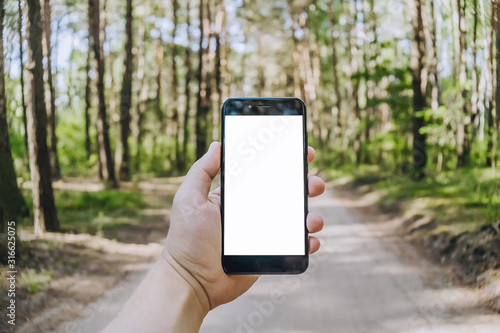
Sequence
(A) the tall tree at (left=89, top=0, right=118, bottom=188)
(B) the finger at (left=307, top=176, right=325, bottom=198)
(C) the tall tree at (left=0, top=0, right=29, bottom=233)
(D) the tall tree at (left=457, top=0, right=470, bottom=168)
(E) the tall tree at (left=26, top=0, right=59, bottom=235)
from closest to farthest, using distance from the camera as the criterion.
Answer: (B) the finger at (left=307, top=176, right=325, bottom=198) → (D) the tall tree at (left=457, top=0, right=470, bottom=168) → (C) the tall tree at (left=0, top=0, right=29, bottom=233) → (E) the tall tree at (left=26, top=0, right=59, bottom=235) → (A) the tall tree at (left=89, top=0, right=118, bottom=188)

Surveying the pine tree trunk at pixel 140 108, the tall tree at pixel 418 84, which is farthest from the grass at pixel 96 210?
the pine tree trunk at pixel 140 108

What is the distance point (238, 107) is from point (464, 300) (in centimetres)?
297

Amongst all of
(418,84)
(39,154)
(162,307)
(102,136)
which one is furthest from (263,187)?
(102,136)

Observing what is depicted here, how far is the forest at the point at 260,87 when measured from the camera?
3975mm

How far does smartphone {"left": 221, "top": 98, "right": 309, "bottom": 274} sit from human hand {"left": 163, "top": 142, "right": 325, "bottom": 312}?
0.23 ft

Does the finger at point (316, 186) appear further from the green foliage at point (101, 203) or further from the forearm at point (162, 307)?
the green foliage at point (101, 203)

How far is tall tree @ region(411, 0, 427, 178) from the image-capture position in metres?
9.87

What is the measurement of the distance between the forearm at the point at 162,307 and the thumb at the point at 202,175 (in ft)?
1.12

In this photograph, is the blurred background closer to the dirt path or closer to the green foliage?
the green foliage

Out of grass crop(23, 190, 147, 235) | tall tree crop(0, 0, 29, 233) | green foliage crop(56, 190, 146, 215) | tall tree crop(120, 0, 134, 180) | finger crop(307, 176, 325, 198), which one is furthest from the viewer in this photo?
tall tree crop(120, 0, 134, 180)

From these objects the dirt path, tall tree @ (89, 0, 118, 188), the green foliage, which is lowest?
the green foliage

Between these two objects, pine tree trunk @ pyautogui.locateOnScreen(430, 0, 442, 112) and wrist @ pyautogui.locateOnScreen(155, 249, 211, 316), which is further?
pine tree trunk @ pyautogui.locateOnScreen(430, 0, 442, 112)

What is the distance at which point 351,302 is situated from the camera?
390 centimetres

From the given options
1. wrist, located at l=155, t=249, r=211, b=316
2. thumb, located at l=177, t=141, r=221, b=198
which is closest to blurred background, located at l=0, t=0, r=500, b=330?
thumb, located at l=177, t=141, r=221, b=198
